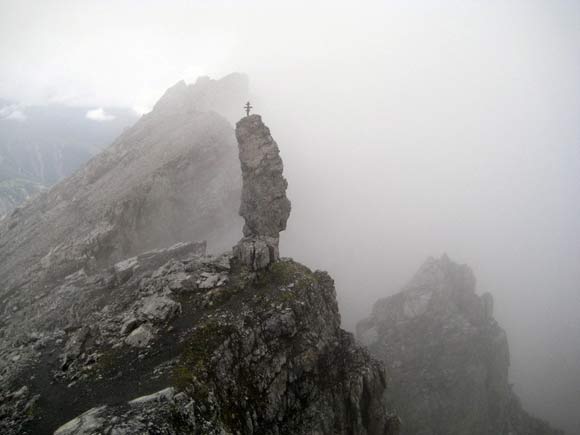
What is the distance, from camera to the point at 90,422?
2219 centimetres

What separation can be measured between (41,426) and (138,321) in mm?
10890

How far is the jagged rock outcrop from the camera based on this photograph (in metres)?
63.6

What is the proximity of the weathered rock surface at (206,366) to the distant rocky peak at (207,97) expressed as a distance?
7783 cm

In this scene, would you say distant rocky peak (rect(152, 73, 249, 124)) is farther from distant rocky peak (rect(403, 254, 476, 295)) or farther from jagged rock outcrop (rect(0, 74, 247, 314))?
distant rocky peak (rect(403, 254, 476, 295))

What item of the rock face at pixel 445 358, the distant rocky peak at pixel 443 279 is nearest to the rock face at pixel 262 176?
the rock face at pixel 445 358

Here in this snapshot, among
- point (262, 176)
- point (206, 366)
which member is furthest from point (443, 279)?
point (206, 366)

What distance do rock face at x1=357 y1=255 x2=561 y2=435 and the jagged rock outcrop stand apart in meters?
59.6

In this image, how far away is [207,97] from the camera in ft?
375

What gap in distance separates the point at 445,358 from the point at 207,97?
368 ft

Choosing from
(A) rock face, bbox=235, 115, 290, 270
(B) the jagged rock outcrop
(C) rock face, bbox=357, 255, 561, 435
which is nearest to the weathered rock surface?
(A) rock face, bbox=235, 115, 290, 270

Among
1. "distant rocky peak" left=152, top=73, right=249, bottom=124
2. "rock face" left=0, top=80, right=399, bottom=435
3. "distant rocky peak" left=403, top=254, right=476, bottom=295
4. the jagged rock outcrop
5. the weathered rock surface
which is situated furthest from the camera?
"distant rocky peak" left=152, top=73, right=249, bottom=124

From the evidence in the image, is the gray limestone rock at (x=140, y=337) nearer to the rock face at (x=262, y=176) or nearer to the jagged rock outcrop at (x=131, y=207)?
the rock face at (x=262, y=176)

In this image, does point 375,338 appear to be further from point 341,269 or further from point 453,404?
point 341,269

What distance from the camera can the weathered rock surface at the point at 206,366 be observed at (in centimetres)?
2596
